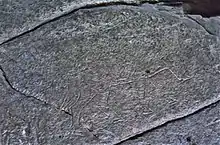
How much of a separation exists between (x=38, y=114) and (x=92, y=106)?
239 millimetres

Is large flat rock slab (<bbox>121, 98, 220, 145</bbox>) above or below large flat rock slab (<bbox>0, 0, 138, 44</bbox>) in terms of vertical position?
below

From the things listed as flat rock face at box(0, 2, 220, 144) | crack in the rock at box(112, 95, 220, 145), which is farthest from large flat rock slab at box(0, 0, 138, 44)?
crack in the rock at box(112, 95, 220, 145)

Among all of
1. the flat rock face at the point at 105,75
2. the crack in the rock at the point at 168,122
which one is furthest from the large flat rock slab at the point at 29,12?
the crack in the rock at the point at 168,122

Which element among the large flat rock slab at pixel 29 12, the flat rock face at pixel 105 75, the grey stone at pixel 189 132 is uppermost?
the large flat rock slab at pixel 29 12

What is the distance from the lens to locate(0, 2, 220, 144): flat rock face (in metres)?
1.89

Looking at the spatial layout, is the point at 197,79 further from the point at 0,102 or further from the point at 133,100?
the point at 0,102

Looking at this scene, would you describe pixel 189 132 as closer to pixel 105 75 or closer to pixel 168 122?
pixel 168 122

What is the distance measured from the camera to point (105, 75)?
6.83 feet

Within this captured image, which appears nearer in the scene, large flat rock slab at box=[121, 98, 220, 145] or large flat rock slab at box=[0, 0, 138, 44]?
large flat rock slab at box=[121, 98, 220, 145]

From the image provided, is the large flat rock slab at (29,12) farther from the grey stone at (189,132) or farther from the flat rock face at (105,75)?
the grey stone at (189,132)

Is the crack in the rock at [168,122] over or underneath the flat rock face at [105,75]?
underneath

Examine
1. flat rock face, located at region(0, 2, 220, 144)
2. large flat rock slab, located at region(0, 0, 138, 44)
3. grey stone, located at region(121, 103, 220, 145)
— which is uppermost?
large flat rock slab, located at region(0, 0, 138, 44)

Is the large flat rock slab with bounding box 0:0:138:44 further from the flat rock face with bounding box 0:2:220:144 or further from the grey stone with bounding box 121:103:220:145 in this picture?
the grey stone with bounding box 121:103:220:145

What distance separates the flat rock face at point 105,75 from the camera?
1.89 m
